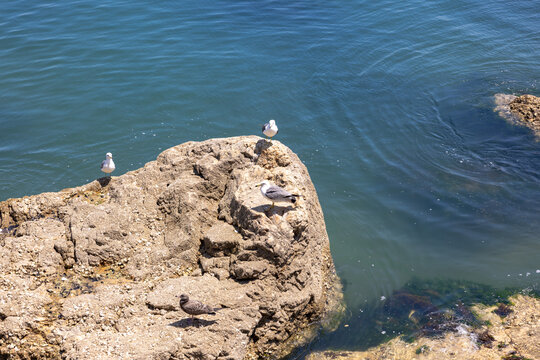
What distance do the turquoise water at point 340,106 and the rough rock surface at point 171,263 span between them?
197cm

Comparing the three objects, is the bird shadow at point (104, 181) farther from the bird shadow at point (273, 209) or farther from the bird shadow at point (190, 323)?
the bird shadow at point (190, 323)

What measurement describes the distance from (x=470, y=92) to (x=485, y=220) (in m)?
7.69

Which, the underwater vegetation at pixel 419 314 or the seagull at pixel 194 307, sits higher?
the seagull at pixel 194 307

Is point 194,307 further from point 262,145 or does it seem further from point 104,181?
point 104,181

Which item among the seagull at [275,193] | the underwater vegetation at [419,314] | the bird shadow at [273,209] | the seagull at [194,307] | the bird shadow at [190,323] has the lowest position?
the underwater vegetation at [419,314]

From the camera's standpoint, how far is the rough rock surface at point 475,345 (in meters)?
9.19

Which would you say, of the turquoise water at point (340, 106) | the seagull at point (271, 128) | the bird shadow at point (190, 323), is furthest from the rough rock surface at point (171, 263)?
the turquoise water at point (340, 106)

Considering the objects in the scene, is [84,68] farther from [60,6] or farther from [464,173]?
[464,173]

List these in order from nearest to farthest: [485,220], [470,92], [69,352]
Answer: [69,352], [485,220], [470,92]

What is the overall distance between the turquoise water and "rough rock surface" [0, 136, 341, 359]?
6.46 ft

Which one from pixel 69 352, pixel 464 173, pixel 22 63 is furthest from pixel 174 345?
pixel 22 63

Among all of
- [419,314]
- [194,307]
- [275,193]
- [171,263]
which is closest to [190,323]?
[194,307]

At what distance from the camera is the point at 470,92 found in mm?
18984

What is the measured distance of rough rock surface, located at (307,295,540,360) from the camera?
919 cm
